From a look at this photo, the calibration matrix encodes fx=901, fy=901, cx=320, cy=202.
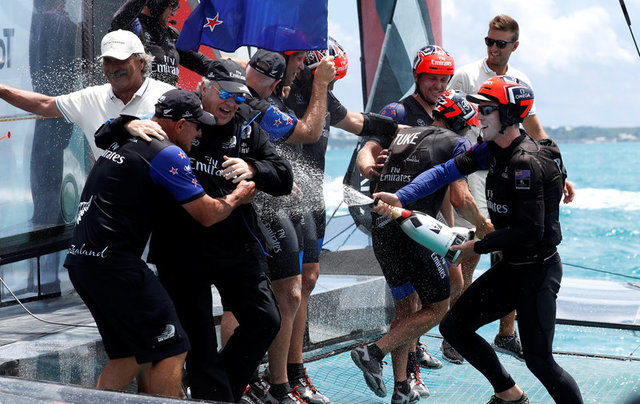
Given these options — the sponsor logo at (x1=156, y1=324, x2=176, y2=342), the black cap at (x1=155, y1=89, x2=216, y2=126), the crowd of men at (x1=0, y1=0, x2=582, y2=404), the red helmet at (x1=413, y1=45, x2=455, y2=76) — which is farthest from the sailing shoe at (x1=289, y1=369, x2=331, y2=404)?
the red helmet at (x1=413, y1=45, x2=455, y2=76)

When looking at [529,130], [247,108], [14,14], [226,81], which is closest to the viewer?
[226,81]

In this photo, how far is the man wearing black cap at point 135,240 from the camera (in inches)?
143

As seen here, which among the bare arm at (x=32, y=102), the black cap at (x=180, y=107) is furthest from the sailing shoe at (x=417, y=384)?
the bare arm at (x=32, y=102)

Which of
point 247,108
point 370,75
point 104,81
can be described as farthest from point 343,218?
point 247,108

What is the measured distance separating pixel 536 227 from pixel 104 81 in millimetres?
3121

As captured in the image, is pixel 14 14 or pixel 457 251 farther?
pixel 14 14

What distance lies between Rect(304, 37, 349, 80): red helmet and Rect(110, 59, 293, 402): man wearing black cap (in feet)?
4.22

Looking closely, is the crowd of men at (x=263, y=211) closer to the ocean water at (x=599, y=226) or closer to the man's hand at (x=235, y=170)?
the man's hand at (x=235, y=170)

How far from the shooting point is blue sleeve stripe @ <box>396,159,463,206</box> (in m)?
4.76

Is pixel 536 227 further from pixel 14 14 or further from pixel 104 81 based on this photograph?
pixel 14 14

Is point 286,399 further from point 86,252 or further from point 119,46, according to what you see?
point 119,46

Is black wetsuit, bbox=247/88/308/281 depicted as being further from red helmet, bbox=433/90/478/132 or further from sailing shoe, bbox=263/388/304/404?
red helmet, bbox=433/90/478/132

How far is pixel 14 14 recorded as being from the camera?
5613 mm

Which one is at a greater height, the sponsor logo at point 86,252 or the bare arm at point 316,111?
the bare arm at point 316,111
